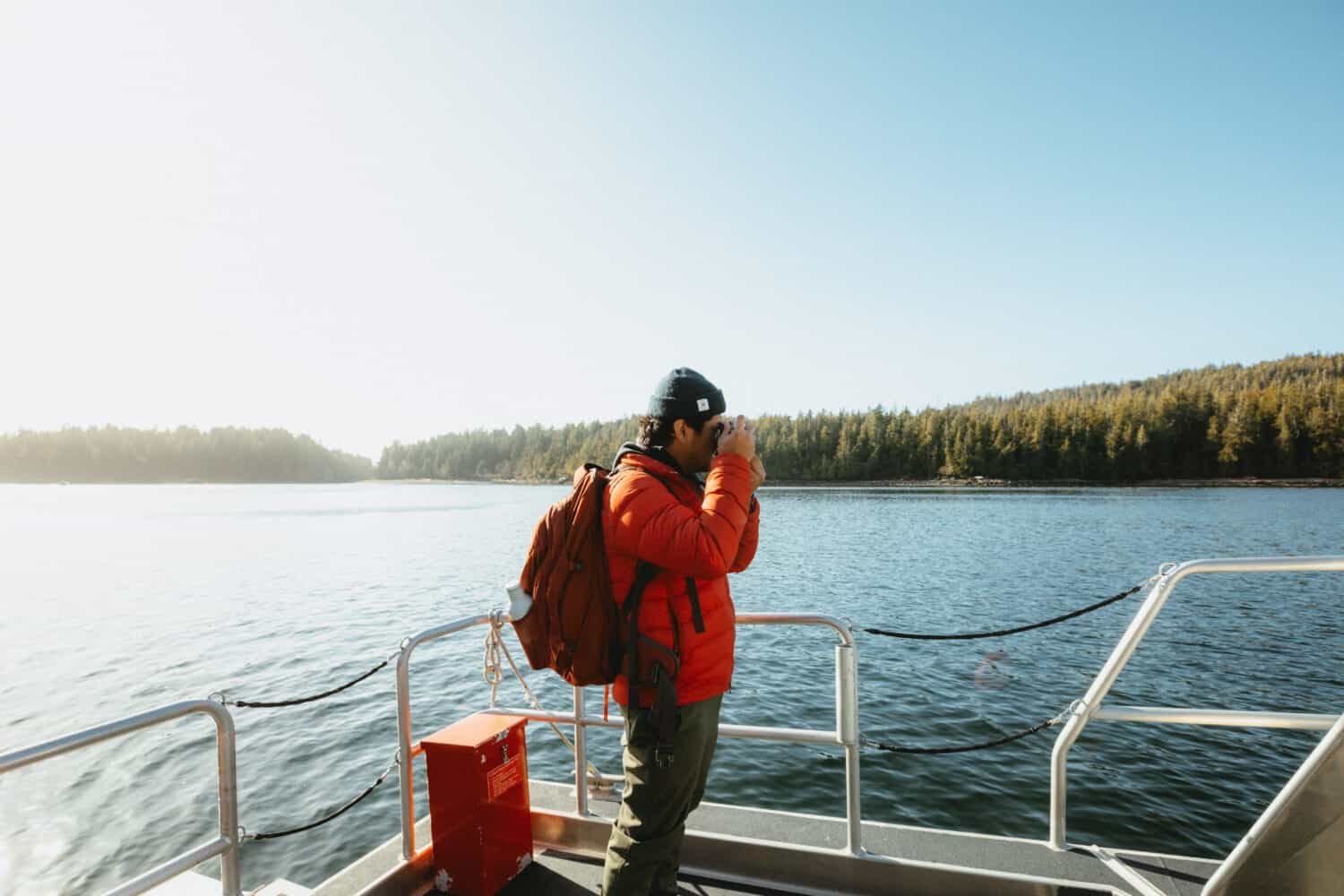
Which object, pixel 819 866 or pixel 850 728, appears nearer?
pixel 850 728

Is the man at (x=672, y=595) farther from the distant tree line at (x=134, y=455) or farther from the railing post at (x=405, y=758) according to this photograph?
the distant tree line at (x=134, y=455)

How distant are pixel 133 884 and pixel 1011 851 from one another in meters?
3.73

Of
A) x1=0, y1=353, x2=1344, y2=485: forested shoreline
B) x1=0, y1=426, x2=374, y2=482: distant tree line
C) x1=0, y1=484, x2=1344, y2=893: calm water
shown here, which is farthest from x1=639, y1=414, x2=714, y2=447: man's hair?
x1=0, y1=426, x2=374, y2=482: distant tree line

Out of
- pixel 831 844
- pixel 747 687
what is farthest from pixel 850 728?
pixel 747 687

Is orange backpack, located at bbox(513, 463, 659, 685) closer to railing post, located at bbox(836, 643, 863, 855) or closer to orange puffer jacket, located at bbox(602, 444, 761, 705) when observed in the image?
orange puffer jacket, located at bbox(602, 444, 761, 705)

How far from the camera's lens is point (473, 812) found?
3455mm

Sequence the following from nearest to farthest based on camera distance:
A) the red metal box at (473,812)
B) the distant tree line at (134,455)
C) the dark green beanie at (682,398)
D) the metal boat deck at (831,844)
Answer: the dark green beanie at (682,398), the metal boat deck at (831,844), the red metal box at (473,812), the distant tree line at (134,455)

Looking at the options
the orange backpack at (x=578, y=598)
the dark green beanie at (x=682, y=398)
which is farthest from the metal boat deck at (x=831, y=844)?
the dark green beanie at (x=682, y=398)

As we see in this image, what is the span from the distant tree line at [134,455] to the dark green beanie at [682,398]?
189 metres

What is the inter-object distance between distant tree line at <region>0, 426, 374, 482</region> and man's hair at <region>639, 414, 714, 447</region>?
621 feet

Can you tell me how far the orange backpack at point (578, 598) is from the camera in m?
2.62

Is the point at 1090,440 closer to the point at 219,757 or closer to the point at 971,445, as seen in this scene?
the point at 971,445

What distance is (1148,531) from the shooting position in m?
39.6

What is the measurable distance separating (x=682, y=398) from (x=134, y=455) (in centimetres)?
19885
